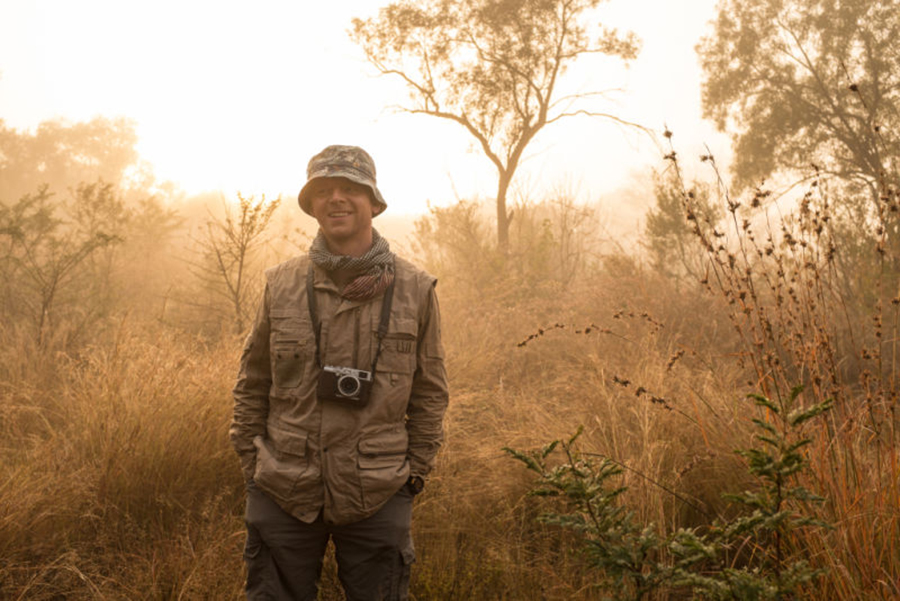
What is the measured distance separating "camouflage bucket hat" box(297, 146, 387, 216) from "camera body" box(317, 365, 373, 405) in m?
0.71

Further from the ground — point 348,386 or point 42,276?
point 42,276

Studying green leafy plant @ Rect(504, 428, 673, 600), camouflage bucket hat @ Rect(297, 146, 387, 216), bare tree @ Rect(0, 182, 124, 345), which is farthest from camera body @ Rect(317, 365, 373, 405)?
bare tree @ Rect(0, 182, 124, 345)

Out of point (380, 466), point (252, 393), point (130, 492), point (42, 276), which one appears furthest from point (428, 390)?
point (42, 276)

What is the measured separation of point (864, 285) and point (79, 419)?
747 centimetres

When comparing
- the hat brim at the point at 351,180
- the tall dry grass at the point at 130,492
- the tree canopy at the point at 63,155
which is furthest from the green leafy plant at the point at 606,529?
the tree canopy at the point at 63,155

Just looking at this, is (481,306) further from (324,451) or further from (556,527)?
(324,451)

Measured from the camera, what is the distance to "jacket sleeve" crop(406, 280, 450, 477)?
216 centimetres

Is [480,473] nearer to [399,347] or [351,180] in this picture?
[399,347]

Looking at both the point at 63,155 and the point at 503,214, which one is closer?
the point at 503,214

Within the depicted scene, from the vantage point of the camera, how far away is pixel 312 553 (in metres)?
2.04

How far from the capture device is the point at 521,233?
11156 mm

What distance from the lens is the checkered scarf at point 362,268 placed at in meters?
2.07

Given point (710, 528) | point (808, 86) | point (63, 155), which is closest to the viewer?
point (710, 528)

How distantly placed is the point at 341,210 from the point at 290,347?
0.55 m
